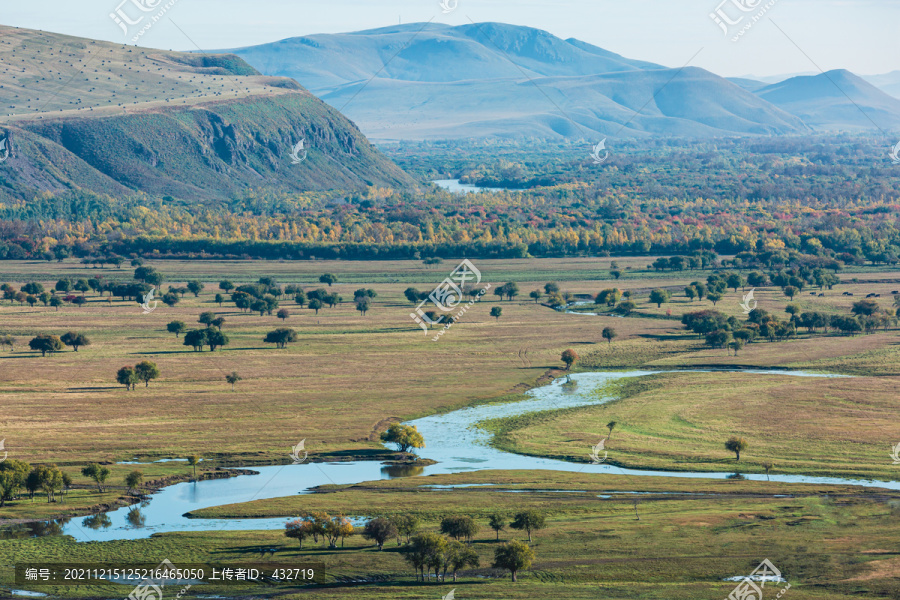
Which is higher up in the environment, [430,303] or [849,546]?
[430,303]

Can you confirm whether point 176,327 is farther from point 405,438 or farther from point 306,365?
point 405,438

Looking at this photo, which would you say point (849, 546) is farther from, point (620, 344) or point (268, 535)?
point (620, 344)

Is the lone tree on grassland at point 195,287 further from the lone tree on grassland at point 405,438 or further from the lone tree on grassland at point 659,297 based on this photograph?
the lone tree on grassland at point 405,438

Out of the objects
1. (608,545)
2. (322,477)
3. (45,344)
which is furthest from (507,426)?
(45,344)

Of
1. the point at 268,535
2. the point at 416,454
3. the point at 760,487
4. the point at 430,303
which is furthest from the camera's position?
the point at 430,303

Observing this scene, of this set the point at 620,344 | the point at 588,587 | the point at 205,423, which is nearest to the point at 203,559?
the point at 588,587

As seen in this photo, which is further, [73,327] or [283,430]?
[73,327]

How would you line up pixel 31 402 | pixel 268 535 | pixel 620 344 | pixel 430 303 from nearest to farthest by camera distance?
pixel 268 535
pixel 31 402
pixel 620 344
pixel 430 303
